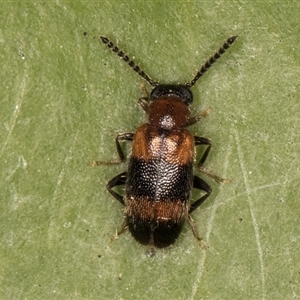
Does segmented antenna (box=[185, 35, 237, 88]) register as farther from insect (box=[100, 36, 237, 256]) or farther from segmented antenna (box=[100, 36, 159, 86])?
segmented antenna (box=[100, 36, 159, 86])

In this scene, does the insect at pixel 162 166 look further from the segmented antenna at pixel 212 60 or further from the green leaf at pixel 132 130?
the green leaf at pixel 132 130

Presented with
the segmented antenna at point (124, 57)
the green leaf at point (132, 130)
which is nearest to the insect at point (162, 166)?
the segmented antenna at point (124, 57)

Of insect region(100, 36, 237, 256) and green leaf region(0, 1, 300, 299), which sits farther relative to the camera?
green leaf region(0, 1, 300, 299)

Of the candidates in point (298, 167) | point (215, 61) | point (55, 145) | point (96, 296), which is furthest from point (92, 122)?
point (298, 167)

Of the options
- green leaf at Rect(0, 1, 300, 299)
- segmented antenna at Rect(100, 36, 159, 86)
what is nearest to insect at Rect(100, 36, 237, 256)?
segmented antenna at Rect(100, 36, 159, 86)

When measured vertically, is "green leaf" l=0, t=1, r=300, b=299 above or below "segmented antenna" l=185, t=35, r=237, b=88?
below

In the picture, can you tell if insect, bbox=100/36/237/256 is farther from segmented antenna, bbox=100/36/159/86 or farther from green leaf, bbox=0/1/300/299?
green leaf, bbox=0/1/300/299

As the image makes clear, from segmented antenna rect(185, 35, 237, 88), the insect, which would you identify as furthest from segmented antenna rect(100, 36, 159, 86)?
segmented antenna rect(185, 35, 237, 88)

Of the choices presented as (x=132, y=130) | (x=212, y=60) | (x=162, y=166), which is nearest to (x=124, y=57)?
(x=132, y=130)
